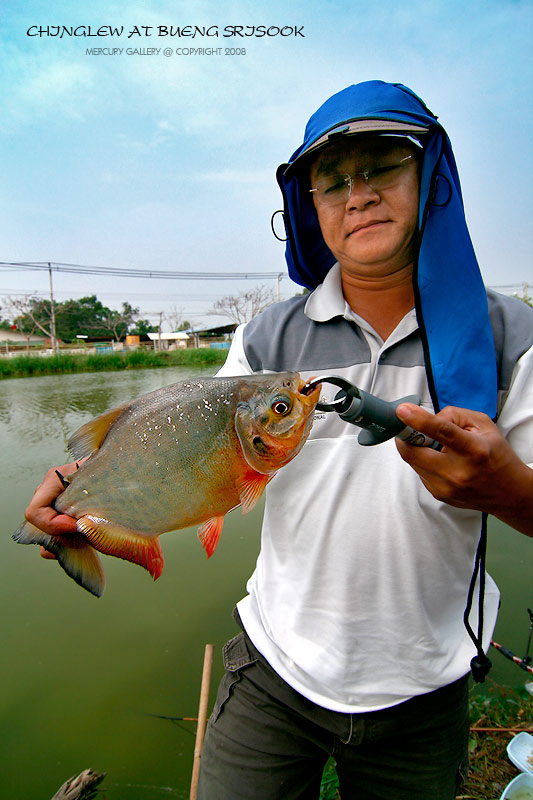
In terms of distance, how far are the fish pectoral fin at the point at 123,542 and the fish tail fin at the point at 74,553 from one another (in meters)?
0.11

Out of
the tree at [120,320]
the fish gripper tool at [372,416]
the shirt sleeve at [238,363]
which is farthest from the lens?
the tree at [120,320]

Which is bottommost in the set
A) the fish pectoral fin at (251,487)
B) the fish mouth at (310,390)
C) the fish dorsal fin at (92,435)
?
the fish pectoral fin at (251,487)

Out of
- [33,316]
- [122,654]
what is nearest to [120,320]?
[33,316]

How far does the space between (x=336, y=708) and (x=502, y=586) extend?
3907mm

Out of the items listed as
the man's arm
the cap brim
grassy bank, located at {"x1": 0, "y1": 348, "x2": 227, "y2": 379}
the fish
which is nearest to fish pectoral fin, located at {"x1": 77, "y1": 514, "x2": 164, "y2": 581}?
the fish

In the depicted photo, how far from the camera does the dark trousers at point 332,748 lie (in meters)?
1.55

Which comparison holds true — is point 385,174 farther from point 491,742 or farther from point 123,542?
point 491,742

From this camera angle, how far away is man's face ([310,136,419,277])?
154 centimetres

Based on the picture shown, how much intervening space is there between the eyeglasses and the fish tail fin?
155 cm

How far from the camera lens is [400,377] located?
162cm

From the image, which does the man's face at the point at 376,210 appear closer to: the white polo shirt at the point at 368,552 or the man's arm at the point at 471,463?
the white polo shirt at the point at 368,552

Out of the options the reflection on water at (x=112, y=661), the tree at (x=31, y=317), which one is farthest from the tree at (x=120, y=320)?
the reflection on water at (x=112, y=661)

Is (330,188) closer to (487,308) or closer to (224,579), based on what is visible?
(487,308)

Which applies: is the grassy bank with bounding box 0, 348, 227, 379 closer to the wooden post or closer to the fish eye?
the wooden post
